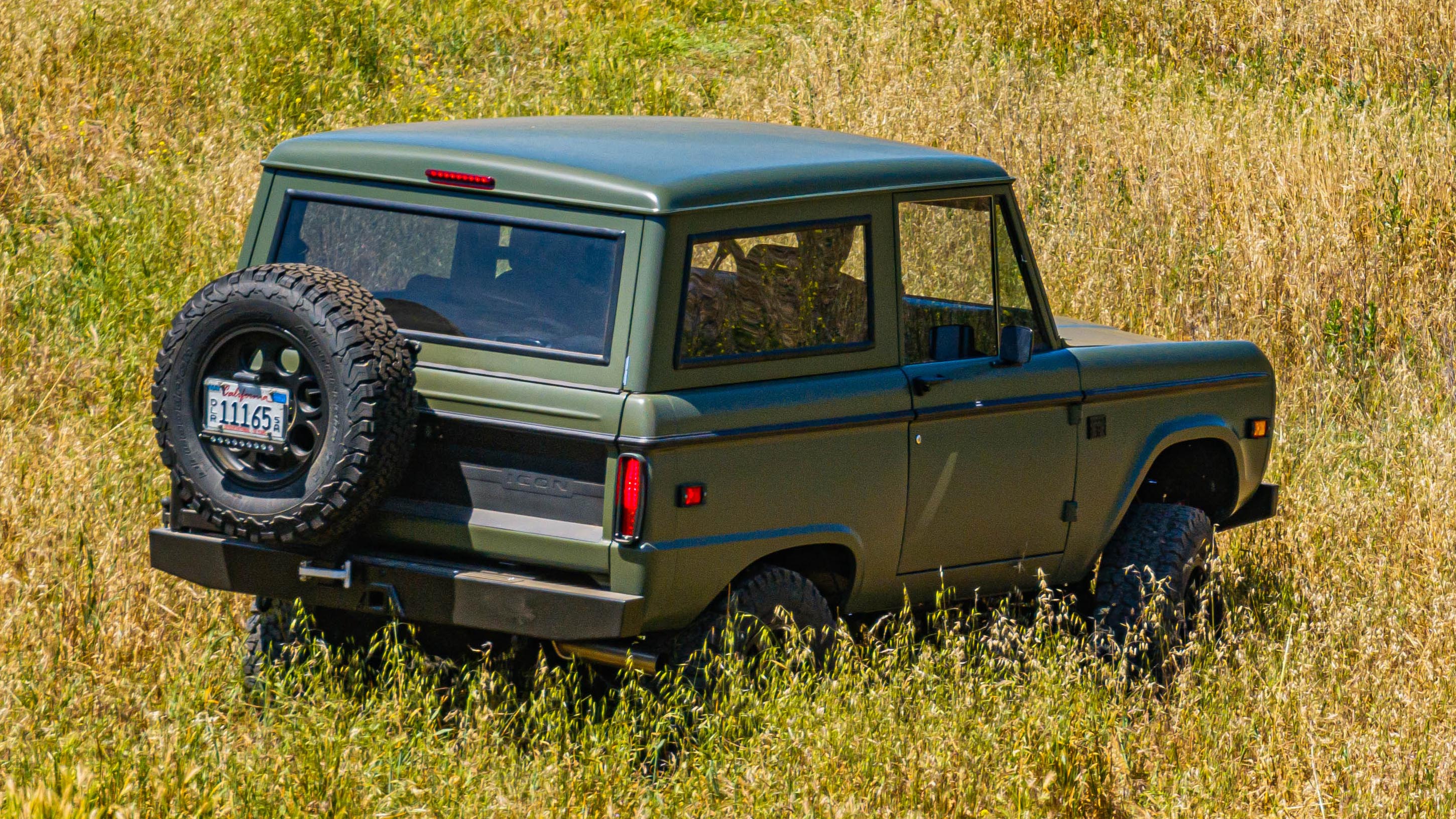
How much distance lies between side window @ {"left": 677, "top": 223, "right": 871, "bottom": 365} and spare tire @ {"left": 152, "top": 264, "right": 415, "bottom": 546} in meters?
0.86

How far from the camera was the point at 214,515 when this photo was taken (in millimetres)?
4379

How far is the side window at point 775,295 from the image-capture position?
178 inches

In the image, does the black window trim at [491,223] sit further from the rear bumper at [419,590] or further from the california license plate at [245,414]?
the rear bumper at [419,590]

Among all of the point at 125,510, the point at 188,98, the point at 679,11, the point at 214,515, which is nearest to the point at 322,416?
the point at 214,515

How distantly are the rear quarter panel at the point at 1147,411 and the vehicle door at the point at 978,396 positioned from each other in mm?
131

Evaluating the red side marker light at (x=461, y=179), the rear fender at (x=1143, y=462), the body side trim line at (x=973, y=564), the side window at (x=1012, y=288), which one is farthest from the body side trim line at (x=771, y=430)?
the rear fender at (x=1143, y=462)

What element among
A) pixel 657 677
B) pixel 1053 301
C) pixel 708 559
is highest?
pixel 1053 301

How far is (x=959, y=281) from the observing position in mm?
5477

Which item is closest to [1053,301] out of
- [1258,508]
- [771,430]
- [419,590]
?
[1258,508]

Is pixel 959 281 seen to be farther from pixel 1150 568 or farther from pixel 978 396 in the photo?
pixel 1150 568

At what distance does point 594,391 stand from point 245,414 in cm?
99

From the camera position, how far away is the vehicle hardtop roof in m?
4.47

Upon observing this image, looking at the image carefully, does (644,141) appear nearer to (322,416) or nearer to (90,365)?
(322,416)

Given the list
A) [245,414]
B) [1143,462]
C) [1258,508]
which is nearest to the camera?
[245,414]
